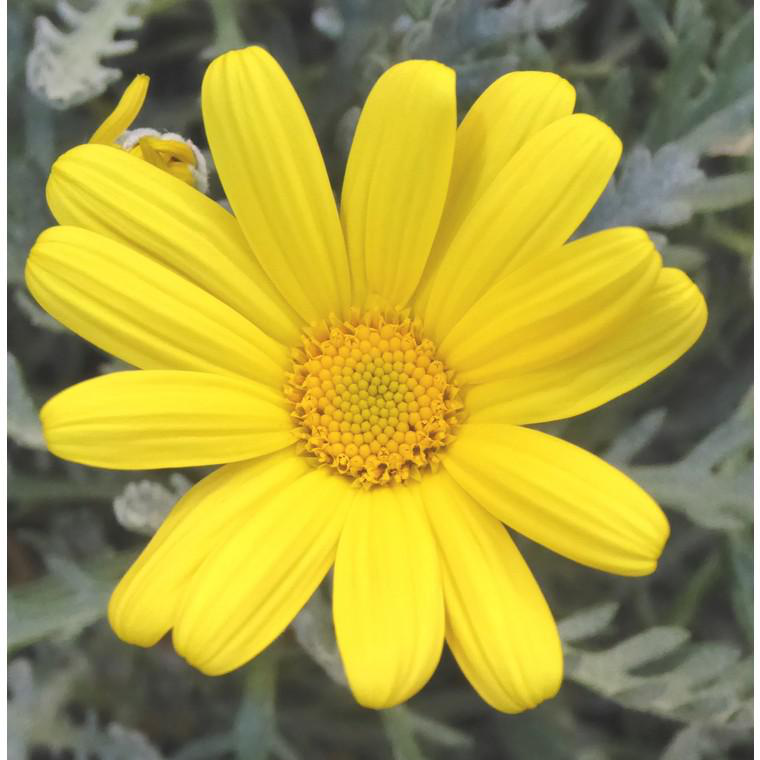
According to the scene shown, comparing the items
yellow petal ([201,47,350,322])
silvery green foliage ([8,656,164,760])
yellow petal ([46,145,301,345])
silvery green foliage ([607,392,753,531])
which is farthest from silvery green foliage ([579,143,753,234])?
silvery green foliage ([8,656,164,760])

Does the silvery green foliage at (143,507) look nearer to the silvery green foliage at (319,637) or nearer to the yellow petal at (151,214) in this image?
the silvery green foliage at (319,637)

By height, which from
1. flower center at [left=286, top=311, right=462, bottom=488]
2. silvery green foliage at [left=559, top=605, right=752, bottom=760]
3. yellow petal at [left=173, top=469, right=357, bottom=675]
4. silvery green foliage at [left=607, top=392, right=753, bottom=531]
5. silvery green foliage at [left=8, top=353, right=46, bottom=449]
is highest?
flower center at [left=286, top=311, right=462, bottom=488]

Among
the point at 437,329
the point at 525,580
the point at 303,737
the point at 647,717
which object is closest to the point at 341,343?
the point at 437,329

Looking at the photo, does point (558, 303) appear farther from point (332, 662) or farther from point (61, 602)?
point (61, 602)

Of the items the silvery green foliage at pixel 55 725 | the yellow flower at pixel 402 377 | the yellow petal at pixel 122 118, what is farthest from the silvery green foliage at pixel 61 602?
the yellow petal at pixel 122 118

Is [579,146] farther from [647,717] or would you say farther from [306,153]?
[647,717]

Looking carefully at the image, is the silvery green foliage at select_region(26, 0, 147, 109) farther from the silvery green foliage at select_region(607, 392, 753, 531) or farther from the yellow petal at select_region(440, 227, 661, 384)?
the silvery green foliage at select_region(607, 392, 753, 531)
